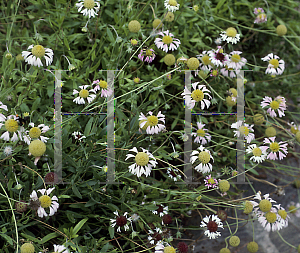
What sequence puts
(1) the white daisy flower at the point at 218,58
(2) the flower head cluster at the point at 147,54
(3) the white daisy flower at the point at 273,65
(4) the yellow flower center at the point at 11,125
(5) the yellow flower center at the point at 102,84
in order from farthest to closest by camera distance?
(3) the white daisy flower at the point at 273,65 → (1) the white daisy flower at the point at 218,58 → (2) the flower head cluster at the point at 147,54 → (5) the yellow flower center at the point at 102,84 → (4) the yellow flower center at the point at 11,125

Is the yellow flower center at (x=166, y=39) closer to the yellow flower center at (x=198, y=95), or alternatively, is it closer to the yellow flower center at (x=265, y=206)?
the yellow flower center at (x=198, y=95)

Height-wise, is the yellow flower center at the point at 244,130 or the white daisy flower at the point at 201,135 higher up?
the yellow flower center at the point at 244,130

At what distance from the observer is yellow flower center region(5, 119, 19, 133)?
1.18 m

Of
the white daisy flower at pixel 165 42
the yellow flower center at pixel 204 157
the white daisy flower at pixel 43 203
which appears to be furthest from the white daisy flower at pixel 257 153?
the white daisy flower at pixel 43 203

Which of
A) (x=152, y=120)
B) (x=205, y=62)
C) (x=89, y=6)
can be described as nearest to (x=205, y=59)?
(x=205, y=62)

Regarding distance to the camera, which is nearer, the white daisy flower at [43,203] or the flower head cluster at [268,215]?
the white daisy flower at [43,203]

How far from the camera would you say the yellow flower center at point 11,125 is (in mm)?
1176

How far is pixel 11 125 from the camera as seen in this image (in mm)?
1176

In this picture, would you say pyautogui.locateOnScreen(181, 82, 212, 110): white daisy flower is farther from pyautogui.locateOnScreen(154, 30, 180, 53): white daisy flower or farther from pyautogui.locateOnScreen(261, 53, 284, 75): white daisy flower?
pyautogui.locateOnScreen(261, 53, 284, 75): white daisy flower

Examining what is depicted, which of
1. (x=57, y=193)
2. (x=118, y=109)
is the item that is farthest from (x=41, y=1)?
(x=57, y=193)

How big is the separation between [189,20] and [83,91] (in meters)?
0.92

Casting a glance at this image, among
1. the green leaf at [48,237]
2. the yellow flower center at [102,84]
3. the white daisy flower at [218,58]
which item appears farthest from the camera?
the white daisy flower at [218,58]

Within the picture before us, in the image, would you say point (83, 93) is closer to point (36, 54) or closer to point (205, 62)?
point (36, 54)

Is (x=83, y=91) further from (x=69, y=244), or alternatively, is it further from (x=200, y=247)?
(x=200, y=247)
